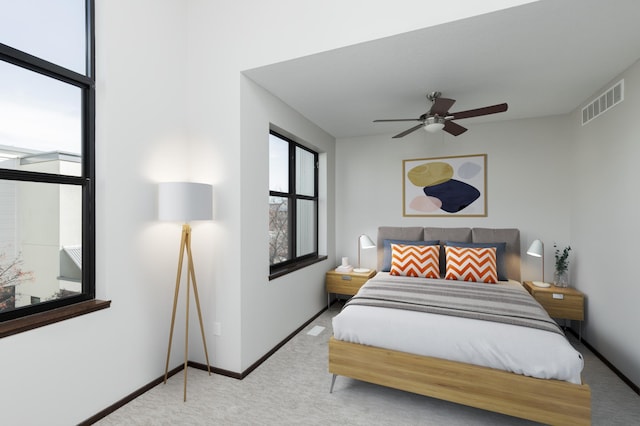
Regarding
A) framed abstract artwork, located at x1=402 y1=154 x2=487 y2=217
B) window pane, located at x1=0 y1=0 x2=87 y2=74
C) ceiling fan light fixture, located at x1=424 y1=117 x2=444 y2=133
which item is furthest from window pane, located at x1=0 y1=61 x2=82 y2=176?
framed abstract artwork, located at x1=402 y1=154 x2=487 y2=217

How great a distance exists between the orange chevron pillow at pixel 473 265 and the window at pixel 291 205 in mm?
1695

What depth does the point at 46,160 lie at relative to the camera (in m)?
1.87

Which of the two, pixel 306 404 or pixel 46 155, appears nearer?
pixel 46 155

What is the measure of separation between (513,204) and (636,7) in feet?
7.95

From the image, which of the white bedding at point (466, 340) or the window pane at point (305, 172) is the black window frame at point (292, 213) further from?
the white bedding at point (466, 340)

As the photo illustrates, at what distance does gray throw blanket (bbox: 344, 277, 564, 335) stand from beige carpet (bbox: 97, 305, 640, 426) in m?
0.65

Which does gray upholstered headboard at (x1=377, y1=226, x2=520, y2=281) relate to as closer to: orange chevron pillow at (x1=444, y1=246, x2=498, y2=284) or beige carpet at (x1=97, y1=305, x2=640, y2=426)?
orange chevron pillow at (x1=444, y1=246, x2=498, y2=284)

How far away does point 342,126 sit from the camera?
4102mm

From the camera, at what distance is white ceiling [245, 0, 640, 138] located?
1913 mm

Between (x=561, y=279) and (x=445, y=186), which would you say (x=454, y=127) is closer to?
(x=445, y=186)

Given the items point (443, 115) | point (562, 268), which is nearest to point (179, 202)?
point (443, 115)

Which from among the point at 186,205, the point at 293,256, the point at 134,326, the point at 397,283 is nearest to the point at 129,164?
the point at 186,205

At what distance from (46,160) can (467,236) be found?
4.17m

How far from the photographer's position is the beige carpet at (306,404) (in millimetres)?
2029
